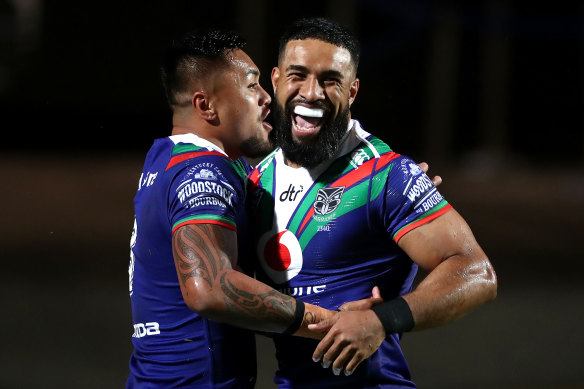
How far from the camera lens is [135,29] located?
70.5ft

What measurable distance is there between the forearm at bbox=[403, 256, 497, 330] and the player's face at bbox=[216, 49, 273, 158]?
1202mm

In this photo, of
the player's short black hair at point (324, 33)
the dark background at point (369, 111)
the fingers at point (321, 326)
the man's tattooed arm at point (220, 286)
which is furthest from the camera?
the dark background at point (369, 111)

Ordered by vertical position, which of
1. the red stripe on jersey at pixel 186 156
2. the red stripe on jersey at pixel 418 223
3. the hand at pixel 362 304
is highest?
the red stripe on jersey at pixel 186 156

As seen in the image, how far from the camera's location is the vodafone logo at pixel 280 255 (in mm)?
3889

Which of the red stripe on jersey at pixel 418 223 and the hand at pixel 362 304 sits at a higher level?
the red stripe on jersey at pixel 418 223

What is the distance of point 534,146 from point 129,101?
11401 mm

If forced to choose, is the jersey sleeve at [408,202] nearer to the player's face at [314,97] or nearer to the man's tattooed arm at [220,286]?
the player's face at [314,97]

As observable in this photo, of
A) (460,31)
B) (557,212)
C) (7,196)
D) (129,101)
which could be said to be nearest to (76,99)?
(129,101)

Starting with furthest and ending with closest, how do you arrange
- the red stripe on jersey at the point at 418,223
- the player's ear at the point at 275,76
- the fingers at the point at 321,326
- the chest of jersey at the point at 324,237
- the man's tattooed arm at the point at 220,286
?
the player's ear at the point at 275,76, the chest of jersey at the point at 324,237, the red stripe on jersey at the point at 418,223, the fingers at the point at 321,326, the man's tattooed arm at the point at 220,286

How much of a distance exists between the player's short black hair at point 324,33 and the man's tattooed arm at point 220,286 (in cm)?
103

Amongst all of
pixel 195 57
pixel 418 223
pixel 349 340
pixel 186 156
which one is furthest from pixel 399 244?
pixel 195 57

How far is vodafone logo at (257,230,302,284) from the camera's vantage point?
3889 millimetres

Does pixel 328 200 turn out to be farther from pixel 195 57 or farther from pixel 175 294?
pixel 195 57

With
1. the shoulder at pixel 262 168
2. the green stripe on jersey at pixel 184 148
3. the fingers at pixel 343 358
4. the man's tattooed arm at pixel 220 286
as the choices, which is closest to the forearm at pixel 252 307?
the man's tattooed arm at pixel 220 286
